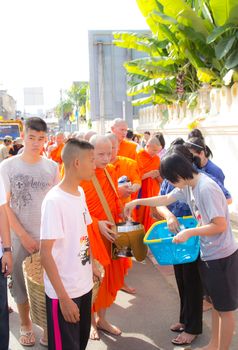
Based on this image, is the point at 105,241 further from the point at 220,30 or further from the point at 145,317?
the point at 220,30

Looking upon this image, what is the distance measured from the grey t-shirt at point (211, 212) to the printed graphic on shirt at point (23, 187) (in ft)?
4.05

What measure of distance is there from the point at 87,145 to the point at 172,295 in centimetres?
250

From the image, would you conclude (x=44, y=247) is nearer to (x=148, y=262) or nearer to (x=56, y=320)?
(x=56, y=320)

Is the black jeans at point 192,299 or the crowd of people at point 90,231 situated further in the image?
the black jeans at point 192,299

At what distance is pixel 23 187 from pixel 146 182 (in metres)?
2.78

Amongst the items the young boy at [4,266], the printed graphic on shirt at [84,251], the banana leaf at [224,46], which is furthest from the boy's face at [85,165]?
the banana leaf at [224,46]

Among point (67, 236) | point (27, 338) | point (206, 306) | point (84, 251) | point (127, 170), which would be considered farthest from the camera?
point (127, 170)

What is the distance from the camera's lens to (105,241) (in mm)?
3459

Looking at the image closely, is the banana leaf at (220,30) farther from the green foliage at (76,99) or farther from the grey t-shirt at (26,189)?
the green foliage at (76,99)

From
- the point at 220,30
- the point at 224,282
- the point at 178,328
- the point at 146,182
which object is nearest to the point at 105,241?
the point at 178,328

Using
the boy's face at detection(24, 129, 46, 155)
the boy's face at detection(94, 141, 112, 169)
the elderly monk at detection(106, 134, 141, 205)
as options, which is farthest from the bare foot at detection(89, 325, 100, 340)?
the boy's face at detection(24, 129, 46, 155)

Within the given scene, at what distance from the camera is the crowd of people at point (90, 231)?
2182 mm

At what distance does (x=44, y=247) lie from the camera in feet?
6.82

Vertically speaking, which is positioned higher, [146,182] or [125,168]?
[125,168]
